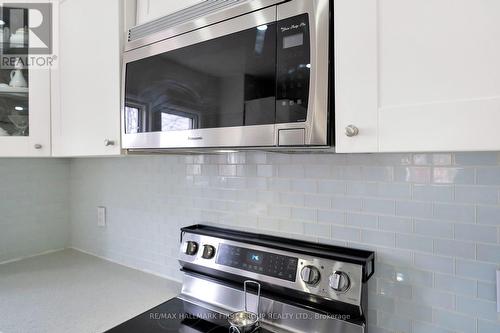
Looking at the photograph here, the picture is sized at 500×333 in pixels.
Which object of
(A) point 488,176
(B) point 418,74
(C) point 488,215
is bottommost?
(C) point 488,215

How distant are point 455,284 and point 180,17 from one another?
1.17 metres

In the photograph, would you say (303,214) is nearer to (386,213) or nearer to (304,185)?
(304,185)

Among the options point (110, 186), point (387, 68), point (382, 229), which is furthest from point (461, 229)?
point (110, 186)

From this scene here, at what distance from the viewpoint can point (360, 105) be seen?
70 centimetres

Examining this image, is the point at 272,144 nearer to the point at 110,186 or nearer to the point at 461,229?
the point at 461,229

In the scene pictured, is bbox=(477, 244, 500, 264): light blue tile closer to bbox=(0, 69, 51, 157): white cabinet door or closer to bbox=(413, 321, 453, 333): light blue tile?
bbox=(413, 321, 453, 333): light blue tile

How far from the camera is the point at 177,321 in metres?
1.10

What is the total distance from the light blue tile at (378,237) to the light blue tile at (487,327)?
0.94 ft

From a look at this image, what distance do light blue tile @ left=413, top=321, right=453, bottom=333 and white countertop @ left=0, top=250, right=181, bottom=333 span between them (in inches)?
36.1

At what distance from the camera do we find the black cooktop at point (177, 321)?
3.41 ft

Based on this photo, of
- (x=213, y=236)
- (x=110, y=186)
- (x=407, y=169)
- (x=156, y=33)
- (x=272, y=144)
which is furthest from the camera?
(x=110, y=186)

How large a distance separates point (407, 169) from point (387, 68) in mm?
389

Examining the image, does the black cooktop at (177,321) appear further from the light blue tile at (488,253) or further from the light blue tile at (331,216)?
the light blue tile at (488,253)

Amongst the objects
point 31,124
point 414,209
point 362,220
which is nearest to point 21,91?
point 31,124
